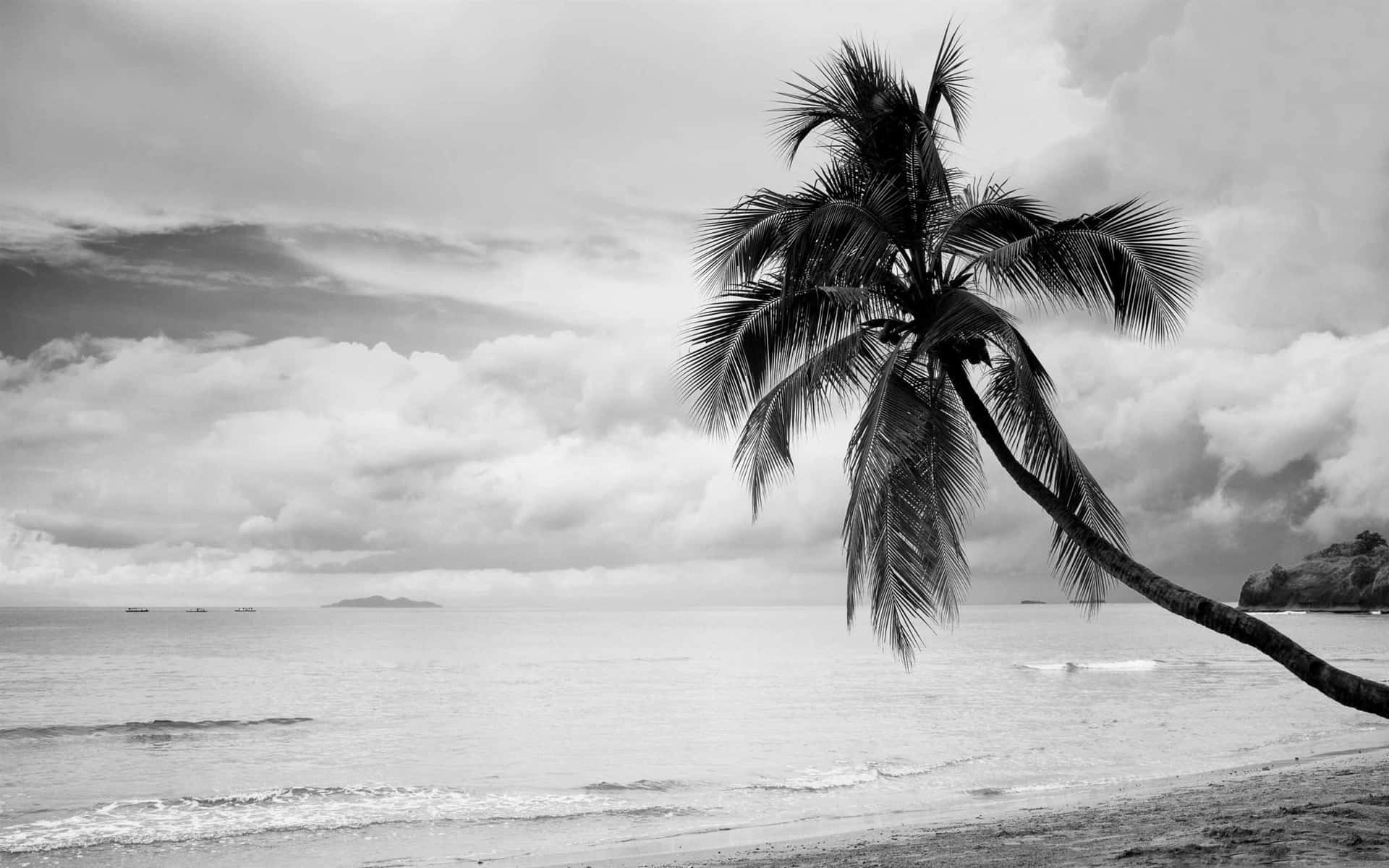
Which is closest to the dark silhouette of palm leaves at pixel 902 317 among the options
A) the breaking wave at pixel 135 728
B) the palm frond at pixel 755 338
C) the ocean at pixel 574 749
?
the palm frond at pixel 755 338

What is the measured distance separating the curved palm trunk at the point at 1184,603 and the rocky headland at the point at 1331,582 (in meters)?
161

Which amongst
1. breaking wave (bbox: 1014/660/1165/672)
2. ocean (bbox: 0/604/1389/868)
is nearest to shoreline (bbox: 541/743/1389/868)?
ocean (bbox: 0/604/1389/868)

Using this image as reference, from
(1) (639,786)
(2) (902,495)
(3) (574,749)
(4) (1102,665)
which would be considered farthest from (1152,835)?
(4) (1102,665)

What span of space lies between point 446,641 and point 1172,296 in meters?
89.7

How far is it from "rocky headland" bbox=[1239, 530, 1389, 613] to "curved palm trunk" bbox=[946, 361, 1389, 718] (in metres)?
161

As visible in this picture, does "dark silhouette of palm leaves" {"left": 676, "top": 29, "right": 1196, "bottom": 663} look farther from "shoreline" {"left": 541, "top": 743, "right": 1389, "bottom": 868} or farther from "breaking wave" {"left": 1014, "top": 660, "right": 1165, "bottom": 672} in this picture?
"breaking wave" {"left": 1014, "top": 660, "right": 1165, "bottom": 672}

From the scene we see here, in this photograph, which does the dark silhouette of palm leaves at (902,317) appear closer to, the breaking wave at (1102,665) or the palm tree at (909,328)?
the palm tree at (909,328)

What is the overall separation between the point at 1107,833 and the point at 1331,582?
6681 inches

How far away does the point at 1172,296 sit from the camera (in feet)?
28.9

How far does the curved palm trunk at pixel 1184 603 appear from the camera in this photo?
21.2 ft

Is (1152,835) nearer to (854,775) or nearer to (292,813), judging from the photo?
(854,775)

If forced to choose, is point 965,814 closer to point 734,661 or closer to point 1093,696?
point 1093,696

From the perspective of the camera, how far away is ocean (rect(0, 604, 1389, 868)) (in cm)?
1377

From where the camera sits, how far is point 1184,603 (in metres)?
7.49
